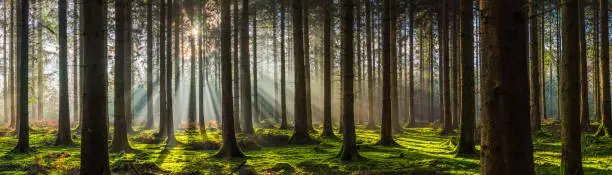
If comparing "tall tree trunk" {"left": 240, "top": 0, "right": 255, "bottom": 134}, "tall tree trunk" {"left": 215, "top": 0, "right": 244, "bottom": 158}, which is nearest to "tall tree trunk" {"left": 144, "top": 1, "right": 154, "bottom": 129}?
"tall tree trunk" {"left": 240, "top": 0, "right": 255, "bottom": 134}

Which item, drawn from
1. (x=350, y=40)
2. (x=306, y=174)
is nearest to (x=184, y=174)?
(x=306, y=174)

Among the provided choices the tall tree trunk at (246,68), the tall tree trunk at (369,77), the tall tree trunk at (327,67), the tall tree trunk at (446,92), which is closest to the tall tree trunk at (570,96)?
the tall tree trunk at (327,67)

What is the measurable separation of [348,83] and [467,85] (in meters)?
3.53

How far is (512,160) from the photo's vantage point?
4.21m

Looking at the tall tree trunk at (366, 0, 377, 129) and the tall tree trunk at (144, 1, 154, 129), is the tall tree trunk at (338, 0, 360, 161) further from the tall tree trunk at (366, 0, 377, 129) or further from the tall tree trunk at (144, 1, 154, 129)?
the tall tree trunk at (366, 0, 377, 129)

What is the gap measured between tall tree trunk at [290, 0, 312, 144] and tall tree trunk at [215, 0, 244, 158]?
16.1 feet

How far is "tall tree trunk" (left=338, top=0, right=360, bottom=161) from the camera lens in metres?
11.8

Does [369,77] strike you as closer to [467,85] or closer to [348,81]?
[467,85]

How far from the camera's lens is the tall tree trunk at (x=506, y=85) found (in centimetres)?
410

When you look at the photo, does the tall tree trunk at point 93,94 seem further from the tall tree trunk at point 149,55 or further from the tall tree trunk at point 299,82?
the tall tree trunk at point 149,55

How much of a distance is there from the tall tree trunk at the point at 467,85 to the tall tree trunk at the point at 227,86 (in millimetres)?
6619

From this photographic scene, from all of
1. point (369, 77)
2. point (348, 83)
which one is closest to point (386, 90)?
point (348, 83)

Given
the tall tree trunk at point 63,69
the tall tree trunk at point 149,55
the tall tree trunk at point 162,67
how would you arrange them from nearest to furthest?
the tall tree trunk at point 63,69
the tall tree trunk at point 162,67
the tall tree trunk at point 149,55

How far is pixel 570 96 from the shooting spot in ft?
21.6
